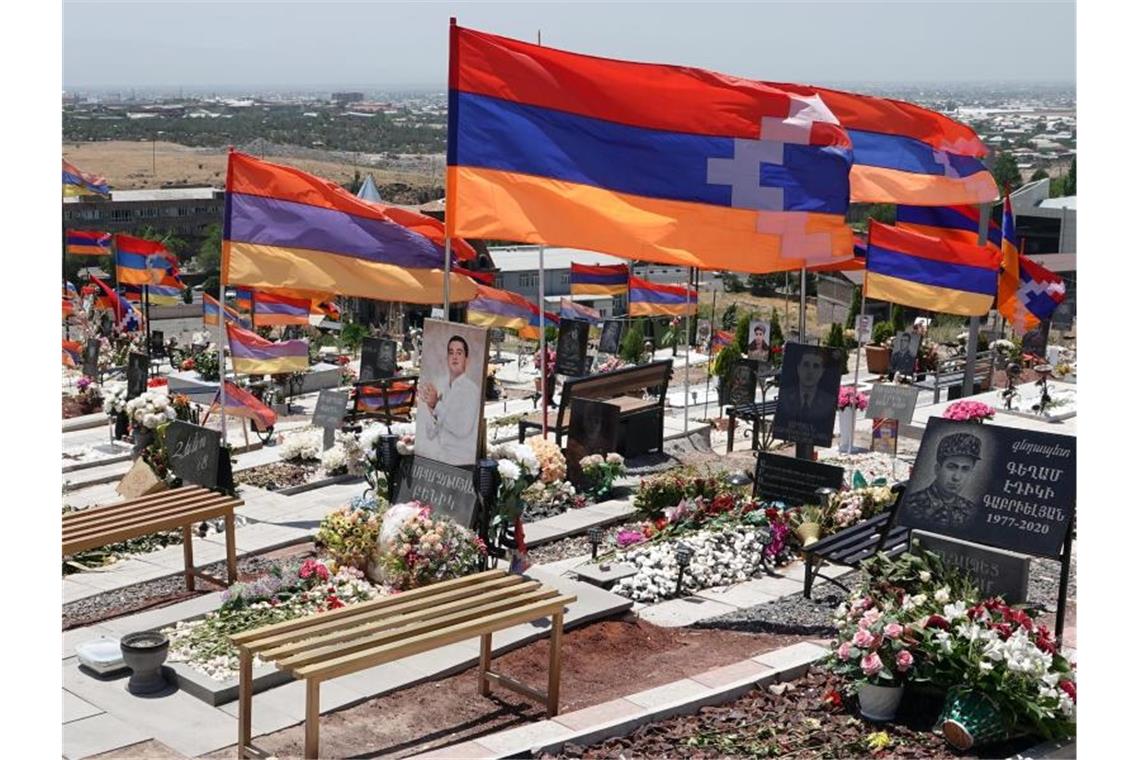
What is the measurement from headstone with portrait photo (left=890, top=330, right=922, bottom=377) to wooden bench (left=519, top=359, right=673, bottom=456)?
11135mm

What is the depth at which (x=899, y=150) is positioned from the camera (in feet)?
66.3

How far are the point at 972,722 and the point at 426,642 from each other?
10.3 feet

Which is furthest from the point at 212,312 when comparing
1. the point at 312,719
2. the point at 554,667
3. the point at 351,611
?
the point at 312,719

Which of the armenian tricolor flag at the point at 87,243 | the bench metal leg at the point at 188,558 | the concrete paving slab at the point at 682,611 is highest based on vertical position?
the armenian tricolor flag at the point at 87,243


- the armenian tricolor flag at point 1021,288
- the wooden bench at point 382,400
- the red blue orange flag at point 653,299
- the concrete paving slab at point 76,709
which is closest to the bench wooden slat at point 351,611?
the concrete paving slab at point 76,709

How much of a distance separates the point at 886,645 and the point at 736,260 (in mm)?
4771

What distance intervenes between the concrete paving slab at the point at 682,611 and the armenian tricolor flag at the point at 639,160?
9.37 feet

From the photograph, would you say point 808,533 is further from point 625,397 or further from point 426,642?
point 625,397

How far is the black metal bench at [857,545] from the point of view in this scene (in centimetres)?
1160

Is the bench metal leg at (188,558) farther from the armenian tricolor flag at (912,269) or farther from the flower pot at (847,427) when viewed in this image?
the armenian tricolor flag at (912,269)

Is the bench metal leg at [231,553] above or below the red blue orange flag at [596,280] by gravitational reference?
below

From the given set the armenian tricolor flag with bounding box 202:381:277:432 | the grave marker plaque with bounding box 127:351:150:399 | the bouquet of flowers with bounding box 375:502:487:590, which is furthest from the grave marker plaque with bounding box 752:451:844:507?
the grave marker plaque with bounding box 127:351:150:399

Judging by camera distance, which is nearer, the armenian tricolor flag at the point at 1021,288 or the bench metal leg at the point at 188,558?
the bench metal leg at the point at 188,558

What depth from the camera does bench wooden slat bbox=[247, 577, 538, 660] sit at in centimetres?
838
